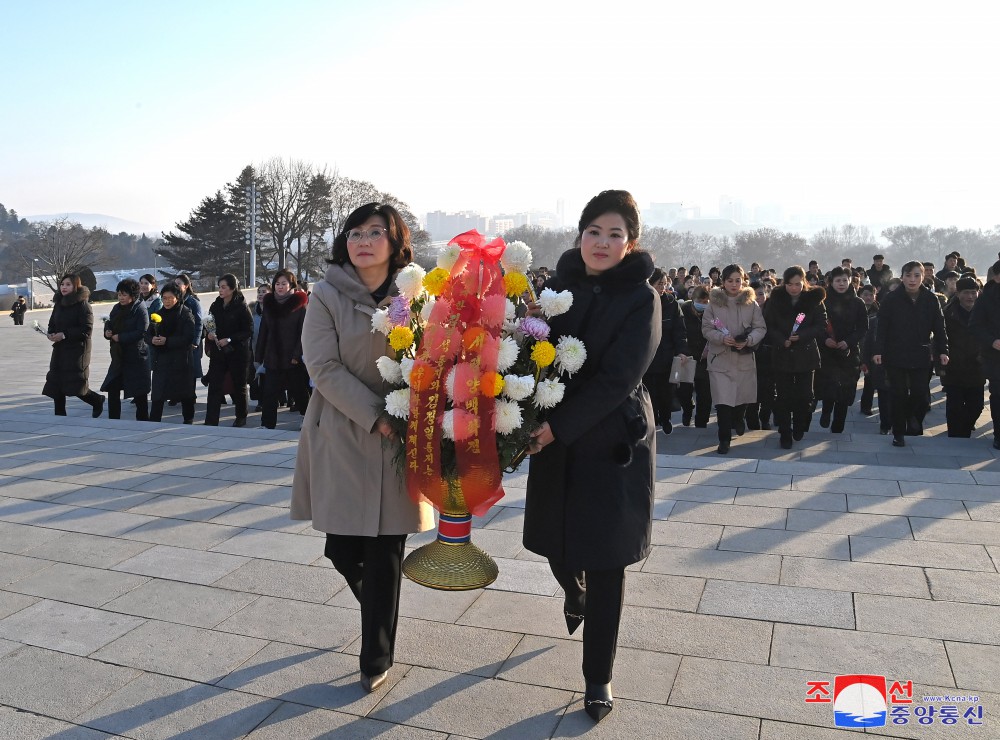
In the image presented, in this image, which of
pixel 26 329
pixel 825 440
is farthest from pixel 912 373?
pixel 26 329

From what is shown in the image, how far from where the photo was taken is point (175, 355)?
9273 millimetres

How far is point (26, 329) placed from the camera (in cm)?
2566

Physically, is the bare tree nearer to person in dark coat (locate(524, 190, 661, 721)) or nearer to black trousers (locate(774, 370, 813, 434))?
black trousers (locate(774, 370, 813, 434))

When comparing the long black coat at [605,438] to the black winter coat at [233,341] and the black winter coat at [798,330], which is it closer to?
the black winter coat at [798,330]

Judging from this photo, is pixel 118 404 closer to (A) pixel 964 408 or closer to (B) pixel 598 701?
(B) pixel 598 701

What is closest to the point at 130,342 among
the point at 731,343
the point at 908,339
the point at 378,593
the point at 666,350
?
the point at 666,350

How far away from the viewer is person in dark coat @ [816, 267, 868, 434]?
9062 millimetres

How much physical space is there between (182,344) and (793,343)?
642 centimetres

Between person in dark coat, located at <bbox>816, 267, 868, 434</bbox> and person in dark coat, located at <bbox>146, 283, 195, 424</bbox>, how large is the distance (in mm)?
6890

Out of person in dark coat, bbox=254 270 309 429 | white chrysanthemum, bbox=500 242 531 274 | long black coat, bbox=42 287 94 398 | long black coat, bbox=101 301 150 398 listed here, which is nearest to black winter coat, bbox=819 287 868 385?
person in dark coat, bbox=254 270 309 429

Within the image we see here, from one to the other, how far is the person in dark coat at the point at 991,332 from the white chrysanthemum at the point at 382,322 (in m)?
7.01

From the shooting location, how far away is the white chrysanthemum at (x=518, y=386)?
2.92m

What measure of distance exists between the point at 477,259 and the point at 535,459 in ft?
2.59

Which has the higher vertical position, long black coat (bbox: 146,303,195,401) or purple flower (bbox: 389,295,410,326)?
purple flower (bbox: 389,295,410,326)
